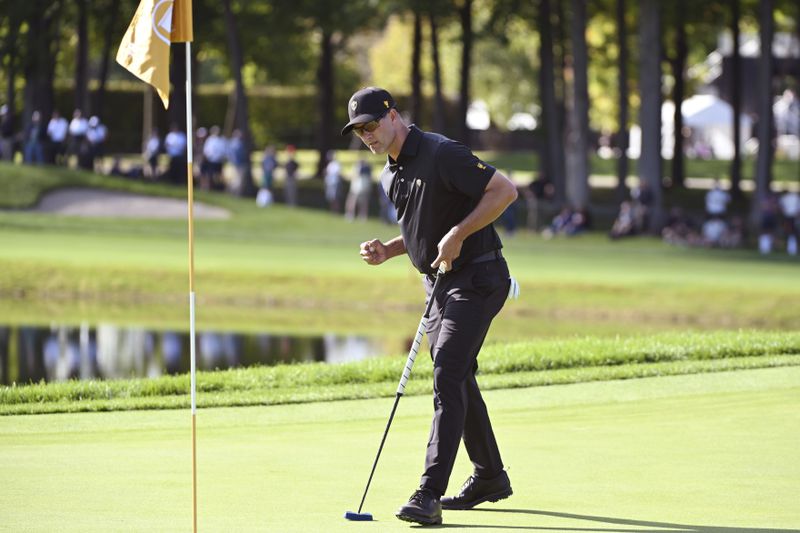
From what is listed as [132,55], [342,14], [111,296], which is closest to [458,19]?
[342,14]

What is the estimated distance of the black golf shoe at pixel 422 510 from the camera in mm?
7387

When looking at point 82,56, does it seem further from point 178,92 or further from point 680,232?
point 680,232

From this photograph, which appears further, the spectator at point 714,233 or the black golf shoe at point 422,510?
the spectator at point 714,233

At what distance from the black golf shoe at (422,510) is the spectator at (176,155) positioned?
3893cm

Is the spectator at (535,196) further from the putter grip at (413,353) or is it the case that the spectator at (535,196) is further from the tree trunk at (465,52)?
the putter grip at (413,353)

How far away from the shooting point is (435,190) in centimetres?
784

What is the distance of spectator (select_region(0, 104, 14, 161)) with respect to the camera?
46844 millimetres

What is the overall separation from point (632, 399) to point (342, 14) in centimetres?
4058

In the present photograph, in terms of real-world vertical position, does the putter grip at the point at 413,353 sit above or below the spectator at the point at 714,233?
above

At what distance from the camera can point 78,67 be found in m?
56.4

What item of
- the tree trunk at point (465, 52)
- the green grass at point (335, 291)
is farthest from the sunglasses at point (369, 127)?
the tree trunk at point (465, 52)

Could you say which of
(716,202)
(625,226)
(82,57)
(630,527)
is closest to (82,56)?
(82,57)

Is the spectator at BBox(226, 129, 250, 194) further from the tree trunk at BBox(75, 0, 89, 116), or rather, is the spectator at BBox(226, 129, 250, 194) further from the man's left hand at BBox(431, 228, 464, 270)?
the man's left hand at BBox(431, 228, 464, 270)

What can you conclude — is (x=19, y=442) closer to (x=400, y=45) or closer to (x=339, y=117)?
(x=339, y=117)
